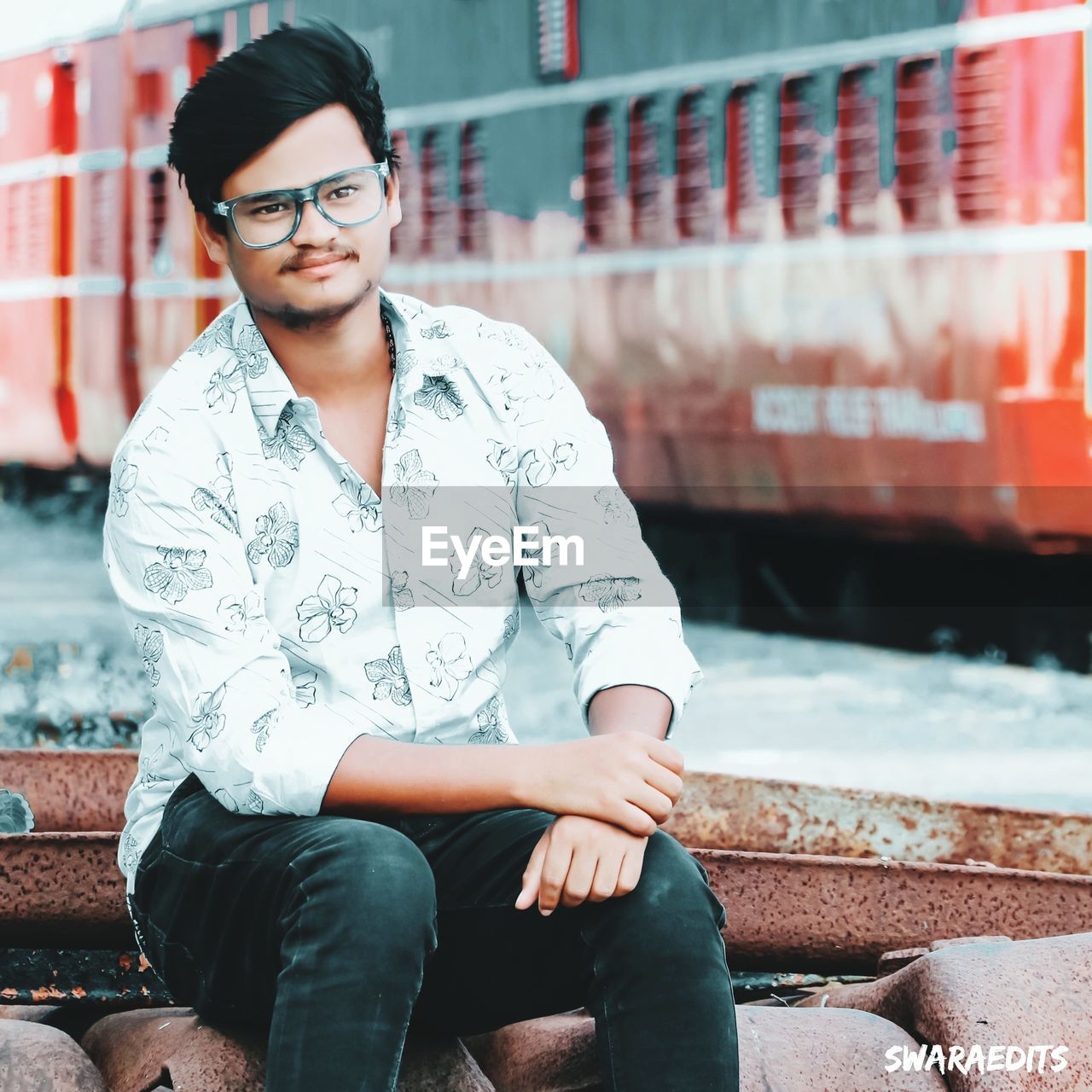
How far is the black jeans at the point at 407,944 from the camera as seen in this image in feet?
6.16

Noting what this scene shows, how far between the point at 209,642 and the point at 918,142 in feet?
19.4

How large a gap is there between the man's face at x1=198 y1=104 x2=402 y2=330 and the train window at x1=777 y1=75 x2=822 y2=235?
19.5 feet

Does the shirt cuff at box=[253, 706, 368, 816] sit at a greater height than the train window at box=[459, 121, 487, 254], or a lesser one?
lesser

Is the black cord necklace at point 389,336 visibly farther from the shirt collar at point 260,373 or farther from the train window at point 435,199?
the train window at point 435,199

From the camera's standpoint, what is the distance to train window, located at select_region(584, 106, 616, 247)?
9117 millimetres

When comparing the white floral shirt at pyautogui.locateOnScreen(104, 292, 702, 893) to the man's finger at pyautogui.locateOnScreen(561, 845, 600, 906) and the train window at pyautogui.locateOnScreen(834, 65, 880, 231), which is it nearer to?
the man's finger at pyautogui.locateOnScreen(561, 845, 600, 906)

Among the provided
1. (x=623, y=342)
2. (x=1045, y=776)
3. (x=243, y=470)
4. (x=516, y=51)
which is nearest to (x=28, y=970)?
(x=243, y=470)

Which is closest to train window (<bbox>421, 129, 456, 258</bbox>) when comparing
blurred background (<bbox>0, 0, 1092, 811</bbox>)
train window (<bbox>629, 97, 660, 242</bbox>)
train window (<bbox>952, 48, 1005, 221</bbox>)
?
blurred background (<bbox>0, 0, 1092, 811</bbox>)

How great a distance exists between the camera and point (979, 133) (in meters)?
7.25

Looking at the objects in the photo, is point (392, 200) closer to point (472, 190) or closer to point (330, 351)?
point (330, 351)

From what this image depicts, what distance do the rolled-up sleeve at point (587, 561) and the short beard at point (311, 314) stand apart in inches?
9.8

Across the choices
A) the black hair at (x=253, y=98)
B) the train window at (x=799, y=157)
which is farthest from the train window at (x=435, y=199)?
the black hair at (x=253, y=98)

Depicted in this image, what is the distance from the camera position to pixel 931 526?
7621 mm

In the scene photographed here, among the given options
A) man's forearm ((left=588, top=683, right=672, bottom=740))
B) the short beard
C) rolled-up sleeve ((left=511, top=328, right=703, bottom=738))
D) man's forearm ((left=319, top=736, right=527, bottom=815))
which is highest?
the short beard
